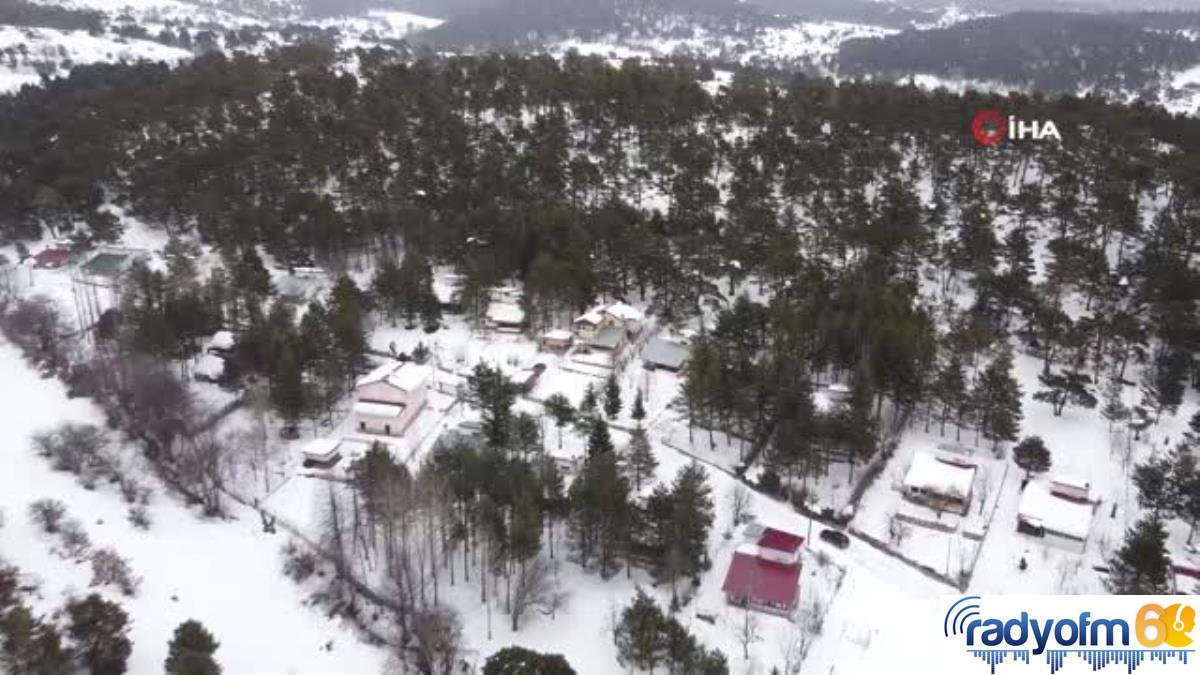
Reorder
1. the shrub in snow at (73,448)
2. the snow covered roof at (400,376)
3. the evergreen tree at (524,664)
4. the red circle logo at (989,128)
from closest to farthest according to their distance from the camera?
the evergreen tree at (524,664) < the shrub in snow at (73,448) < the snow covered roof at (400,376) < the red circle logo at (989,128)

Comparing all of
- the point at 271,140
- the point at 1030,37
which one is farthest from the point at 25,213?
the point at 1030,37

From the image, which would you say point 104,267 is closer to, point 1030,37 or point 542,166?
point 542,166

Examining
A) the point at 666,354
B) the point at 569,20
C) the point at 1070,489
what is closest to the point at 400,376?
the point at 666,354

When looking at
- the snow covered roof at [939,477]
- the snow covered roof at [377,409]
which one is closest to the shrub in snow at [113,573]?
the snow covered roof at [377,409]

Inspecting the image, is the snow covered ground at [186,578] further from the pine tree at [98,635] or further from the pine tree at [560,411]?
the pine tree at [560,411]

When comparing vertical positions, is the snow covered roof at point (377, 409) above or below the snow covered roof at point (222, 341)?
below

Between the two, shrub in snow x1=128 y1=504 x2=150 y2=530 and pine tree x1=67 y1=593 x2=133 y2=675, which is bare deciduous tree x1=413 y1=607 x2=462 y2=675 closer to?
pine tree x1=67 y1=593 x2=133 y2=675

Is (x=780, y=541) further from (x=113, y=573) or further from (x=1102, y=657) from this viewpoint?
(x=113, y=573)
